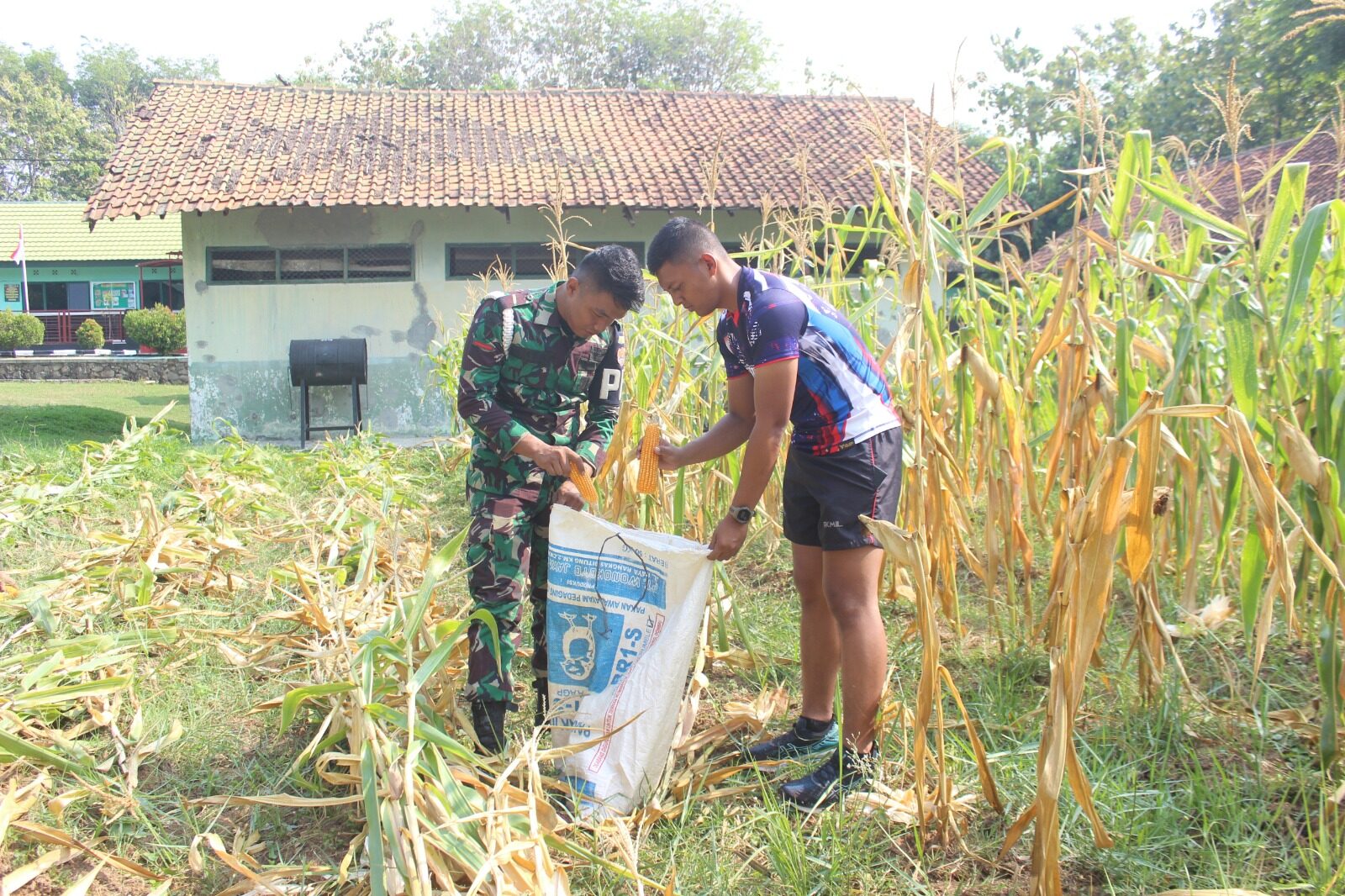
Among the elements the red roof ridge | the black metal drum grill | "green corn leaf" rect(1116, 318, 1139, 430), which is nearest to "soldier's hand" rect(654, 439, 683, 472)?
"green corn leaf" rect(1116, 318, 1139, 430)

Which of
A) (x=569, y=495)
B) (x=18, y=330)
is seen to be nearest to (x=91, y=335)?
(x=18, y=330)

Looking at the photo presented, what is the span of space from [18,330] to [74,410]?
44.1ft

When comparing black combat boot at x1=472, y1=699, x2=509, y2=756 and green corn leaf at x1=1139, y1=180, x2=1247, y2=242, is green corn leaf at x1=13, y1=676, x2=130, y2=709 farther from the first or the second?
green corn leaf at x1=1139, y1=180, x2=1247, y2=242

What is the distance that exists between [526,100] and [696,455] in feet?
47.2

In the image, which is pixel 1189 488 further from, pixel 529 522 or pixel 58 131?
pixel 58 131

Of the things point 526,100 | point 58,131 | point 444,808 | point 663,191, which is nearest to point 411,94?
point 526,100

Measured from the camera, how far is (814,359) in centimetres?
253

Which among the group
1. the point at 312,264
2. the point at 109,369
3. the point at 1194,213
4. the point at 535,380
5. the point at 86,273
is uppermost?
the point at 86,273

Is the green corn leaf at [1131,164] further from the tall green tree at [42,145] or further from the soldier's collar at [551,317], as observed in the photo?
the tall green tree at [42,145]

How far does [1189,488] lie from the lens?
3070mm

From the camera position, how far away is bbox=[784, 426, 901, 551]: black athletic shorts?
253cm

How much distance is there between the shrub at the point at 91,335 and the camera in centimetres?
2445

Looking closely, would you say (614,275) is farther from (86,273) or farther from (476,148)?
(86,273)

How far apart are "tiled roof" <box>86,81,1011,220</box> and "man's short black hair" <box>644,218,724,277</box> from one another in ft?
26.8
